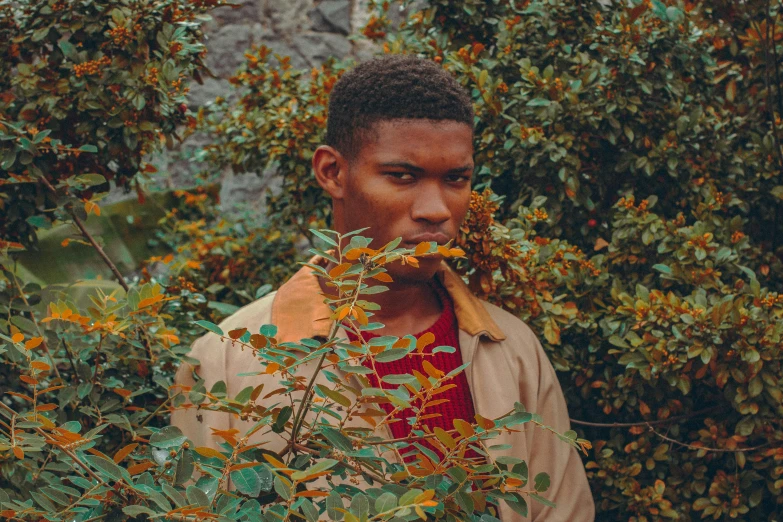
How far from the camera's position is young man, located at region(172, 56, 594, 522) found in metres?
2.27

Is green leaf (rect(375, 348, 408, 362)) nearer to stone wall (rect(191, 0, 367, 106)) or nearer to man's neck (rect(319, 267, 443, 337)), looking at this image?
man's neck (rect(319, 267, 443, 337))

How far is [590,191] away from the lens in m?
3.06

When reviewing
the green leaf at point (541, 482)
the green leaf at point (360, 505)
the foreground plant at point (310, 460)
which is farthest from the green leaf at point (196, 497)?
the green leaf at point (541, 482)

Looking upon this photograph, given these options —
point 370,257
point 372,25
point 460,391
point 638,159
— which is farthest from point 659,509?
point 372,25

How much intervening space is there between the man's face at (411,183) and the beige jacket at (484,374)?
0.25m

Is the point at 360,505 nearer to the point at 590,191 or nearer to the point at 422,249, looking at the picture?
the point at 422,249

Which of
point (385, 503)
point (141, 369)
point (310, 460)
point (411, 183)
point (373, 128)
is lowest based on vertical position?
point (141, 369)

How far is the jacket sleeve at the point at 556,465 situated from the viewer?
239 centimetres

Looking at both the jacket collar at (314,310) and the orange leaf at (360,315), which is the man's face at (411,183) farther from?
the orange leaf at (360,315)

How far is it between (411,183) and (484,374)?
0.53 meters

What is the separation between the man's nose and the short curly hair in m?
0.18

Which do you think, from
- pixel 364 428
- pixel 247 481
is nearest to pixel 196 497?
pixel 247 481

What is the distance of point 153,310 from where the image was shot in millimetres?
2445

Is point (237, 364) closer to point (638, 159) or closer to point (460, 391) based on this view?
point (460, 391)
